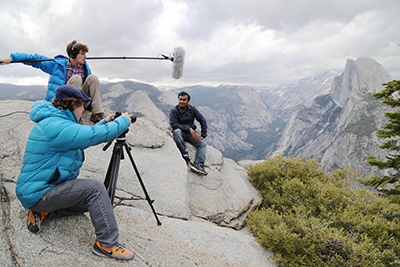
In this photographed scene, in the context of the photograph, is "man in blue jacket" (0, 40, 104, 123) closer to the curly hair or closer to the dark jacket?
the dark jacket

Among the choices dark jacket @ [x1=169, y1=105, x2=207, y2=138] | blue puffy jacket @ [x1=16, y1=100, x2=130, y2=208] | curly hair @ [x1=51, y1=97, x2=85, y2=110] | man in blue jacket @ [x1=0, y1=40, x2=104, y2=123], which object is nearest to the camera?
blue puffy jacket @ [x1=16, y1=100, x2=130, y2=208]

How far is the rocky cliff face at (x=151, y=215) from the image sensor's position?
154 inches

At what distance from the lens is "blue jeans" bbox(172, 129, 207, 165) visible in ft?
31.3

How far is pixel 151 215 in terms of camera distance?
6051 mm

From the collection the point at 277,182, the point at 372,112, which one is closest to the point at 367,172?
the point at 372,112

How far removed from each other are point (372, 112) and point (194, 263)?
170093 mm

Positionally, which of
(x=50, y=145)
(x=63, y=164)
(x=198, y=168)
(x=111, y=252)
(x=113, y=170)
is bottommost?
(x=198, y=168)

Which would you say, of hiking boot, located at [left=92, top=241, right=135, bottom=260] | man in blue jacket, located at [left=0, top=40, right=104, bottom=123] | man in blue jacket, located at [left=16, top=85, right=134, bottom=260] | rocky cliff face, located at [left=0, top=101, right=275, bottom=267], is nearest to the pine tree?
rocky cliff face, located at [left=0, top=101, right=275, bottom=267]

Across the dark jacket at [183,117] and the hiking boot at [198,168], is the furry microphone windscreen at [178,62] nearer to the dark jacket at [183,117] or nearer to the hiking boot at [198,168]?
the dark jacket at [183,117]

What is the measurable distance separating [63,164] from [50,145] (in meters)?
0.36

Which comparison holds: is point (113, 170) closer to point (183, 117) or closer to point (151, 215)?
point (151, 215)

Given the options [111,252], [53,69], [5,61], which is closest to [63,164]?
[111,252]

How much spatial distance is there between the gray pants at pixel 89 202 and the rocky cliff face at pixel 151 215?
507 millimetres

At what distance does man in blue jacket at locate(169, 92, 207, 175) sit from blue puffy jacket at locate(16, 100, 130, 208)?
611 centimetres
